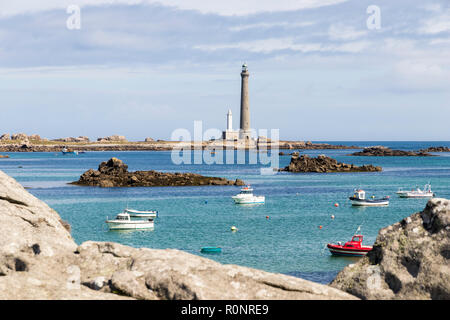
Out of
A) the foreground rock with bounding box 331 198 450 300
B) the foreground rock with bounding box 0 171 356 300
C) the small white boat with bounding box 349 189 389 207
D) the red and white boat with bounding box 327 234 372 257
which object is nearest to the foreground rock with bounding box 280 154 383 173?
the small white boat with bounding box 349 189 389 207

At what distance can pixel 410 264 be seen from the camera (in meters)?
Result: 13.1

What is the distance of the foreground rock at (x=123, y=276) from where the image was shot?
11109mm

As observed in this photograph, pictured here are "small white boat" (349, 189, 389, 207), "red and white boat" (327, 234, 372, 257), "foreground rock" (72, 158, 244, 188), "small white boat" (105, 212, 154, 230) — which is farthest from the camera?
"foreground rock" (72, 158, 244, 188)

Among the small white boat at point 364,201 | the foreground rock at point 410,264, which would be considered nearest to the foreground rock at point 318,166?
the small white boat at point 364,201

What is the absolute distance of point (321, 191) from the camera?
8625cm

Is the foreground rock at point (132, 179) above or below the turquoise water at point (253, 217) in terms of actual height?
above

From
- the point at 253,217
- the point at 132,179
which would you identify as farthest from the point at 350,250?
the point at 132,179

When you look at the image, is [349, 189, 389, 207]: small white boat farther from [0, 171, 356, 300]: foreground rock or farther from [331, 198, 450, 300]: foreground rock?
[0, 171, 356, 300]: foreground rock

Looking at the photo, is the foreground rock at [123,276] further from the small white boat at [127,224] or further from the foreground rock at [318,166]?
the foreground rock at [318,166]

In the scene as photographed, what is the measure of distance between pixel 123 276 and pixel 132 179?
3181 inches

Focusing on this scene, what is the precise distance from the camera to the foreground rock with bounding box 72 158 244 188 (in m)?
91.5

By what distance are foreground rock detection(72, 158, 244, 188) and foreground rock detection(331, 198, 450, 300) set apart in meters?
78.9

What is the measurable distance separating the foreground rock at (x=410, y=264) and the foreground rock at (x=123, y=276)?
1.35 m
